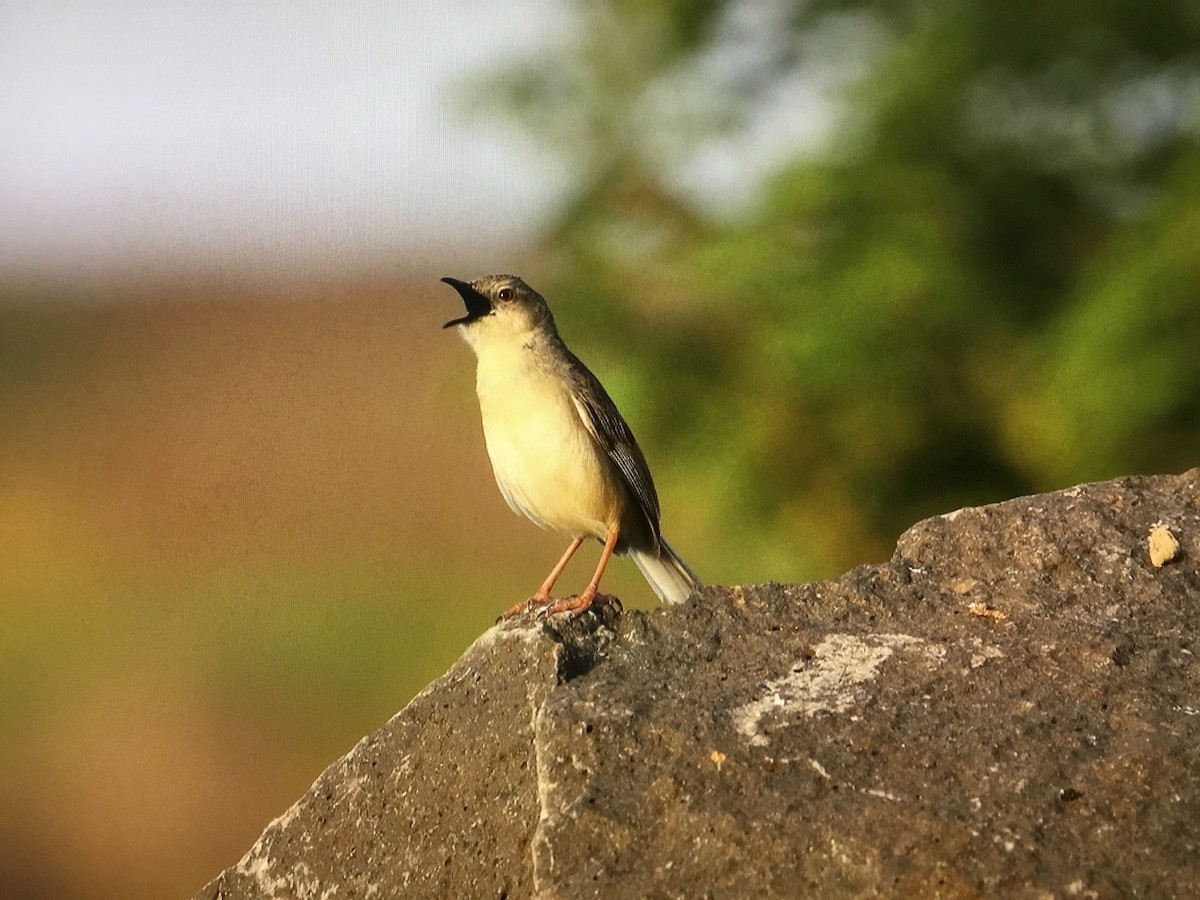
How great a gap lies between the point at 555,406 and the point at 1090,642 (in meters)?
2.36

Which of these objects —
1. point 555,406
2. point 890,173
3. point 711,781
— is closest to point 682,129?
point 890,173

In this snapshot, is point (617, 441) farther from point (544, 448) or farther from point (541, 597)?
point (541, 597)

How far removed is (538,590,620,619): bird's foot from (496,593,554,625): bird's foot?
67 millimetres

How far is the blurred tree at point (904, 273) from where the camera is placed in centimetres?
914

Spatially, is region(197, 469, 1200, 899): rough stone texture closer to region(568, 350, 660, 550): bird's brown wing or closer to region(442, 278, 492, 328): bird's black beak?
region(568, 350, 660, 550): bird's brown wing

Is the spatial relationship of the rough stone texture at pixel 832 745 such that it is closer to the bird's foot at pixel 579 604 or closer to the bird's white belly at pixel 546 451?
the bird's foot at pixel 579 604

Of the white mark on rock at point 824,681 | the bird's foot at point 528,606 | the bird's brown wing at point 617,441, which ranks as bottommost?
the white mark on rock at point 824,681

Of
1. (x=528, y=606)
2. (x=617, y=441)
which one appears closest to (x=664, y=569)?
(x=617, y=441)

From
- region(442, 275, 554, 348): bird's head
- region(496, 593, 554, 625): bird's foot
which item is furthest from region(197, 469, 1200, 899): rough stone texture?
region(442, 275, 554, 348): bird's head

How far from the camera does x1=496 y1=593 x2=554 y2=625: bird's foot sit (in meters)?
5.13

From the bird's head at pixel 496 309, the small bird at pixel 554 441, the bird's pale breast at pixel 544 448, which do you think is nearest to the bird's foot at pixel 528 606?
the small bird at pixel 554 441

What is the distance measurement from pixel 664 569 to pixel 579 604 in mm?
1307

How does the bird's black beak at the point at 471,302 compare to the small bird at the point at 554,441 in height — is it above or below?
above

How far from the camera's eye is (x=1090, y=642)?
14.1ft
